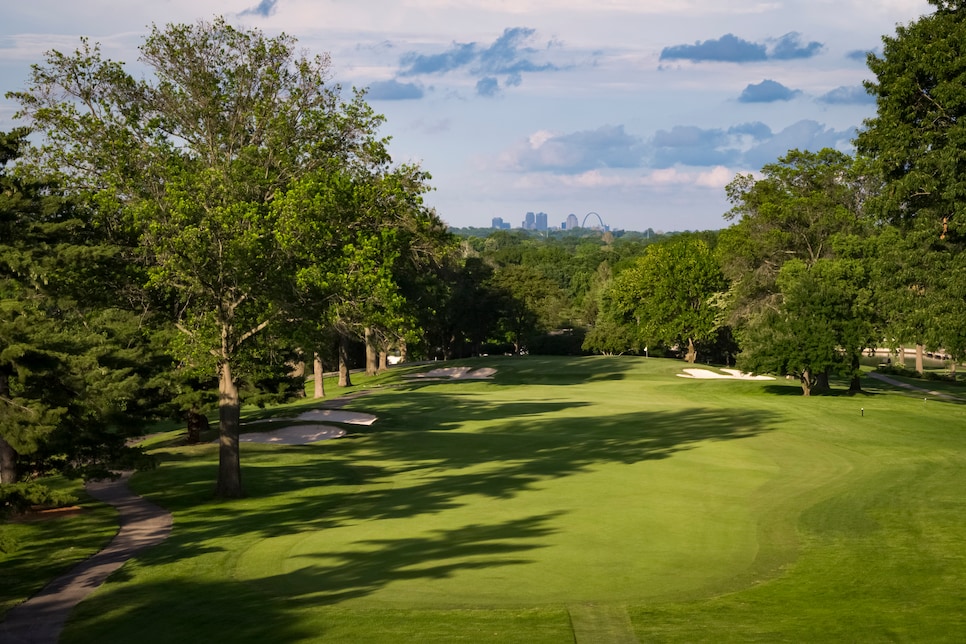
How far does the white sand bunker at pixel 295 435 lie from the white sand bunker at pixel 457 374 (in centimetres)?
2974

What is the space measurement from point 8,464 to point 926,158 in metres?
30.3

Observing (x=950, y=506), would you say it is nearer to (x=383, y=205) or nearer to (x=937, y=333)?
(x=937, y=333)

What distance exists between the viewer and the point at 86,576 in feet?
57.6

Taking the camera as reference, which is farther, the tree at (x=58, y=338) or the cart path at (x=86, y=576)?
the tree at (x=58, y=338)

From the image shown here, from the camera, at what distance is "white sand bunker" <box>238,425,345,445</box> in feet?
123

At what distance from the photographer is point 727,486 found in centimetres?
2623

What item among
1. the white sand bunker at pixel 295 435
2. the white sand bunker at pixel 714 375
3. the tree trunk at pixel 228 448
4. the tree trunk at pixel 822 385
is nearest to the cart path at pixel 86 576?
the tree trunk at pixel 228 448

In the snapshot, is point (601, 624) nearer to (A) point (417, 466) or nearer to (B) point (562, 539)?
(B) point (562, 539)

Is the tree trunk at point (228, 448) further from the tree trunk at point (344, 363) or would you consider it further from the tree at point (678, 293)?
the tree at point (678, 293)

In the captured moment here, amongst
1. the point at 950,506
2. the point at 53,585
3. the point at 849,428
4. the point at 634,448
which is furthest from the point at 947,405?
the point at 53,585

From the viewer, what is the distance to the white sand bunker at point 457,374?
69.2 metres

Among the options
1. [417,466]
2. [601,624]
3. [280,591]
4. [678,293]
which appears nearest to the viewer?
[601,624]

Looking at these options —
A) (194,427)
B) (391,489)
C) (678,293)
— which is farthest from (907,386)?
(391,489)

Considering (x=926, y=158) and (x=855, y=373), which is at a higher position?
(x=926, y=158)
